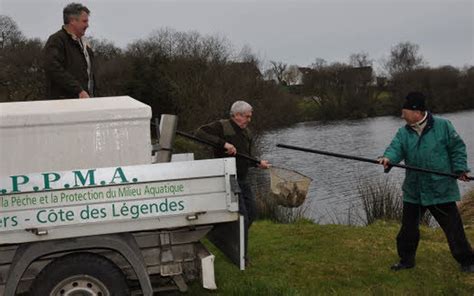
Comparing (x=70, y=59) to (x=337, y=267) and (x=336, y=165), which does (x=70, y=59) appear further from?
(x=336, y=165)

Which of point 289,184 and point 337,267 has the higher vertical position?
point 289,184

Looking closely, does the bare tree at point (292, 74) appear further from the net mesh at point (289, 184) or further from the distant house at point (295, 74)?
the net mesh at point (289, 184)

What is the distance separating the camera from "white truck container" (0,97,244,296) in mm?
3828

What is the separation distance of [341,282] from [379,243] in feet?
5.51

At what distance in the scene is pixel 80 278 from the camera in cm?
400

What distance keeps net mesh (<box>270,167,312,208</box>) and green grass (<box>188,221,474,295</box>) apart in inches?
20.0

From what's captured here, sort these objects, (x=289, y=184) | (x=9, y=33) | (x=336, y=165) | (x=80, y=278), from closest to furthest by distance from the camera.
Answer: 1. (x=80, y=278)
2. (x=289, y=184)
3. (x=336, y=165)
4. (x=9, y=33)

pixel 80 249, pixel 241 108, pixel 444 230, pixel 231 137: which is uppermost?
pixel 241 108

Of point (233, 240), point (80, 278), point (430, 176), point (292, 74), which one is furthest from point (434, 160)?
point (292, 74)

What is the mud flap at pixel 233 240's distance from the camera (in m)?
4.34

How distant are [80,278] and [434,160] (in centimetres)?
367

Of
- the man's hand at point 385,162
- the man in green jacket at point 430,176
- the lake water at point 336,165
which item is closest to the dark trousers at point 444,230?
the man in green jacket at point 430,176

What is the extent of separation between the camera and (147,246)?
170 inches

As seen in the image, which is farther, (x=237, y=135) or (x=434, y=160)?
(x=237, y=135)
